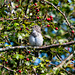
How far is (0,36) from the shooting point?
16.9 feet

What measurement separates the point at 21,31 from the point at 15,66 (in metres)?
0.98

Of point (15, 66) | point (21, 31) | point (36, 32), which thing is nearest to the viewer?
point (21, 31)

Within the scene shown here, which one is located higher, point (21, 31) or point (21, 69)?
point (21, 31)

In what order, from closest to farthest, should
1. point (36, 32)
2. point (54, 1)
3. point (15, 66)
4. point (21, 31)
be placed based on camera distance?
point (54, 1) < point (21, 31) < point (15, 66) < point (36, 32)

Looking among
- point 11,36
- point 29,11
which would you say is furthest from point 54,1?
point 11,36

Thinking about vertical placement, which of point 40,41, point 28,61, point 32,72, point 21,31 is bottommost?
point 32,72

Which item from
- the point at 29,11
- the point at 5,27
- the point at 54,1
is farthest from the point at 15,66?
the point at 54,1

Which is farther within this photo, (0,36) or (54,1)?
(0,36)

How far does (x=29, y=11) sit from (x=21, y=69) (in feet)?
5.20

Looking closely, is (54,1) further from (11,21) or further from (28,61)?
(28,61)

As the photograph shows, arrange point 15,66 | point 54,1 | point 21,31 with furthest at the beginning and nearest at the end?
point 15,66, point 21,31, point 54,1

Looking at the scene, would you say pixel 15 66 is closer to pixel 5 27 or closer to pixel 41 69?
pixel 41 69

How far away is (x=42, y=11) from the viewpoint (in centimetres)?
597

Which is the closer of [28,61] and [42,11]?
[28,61]
